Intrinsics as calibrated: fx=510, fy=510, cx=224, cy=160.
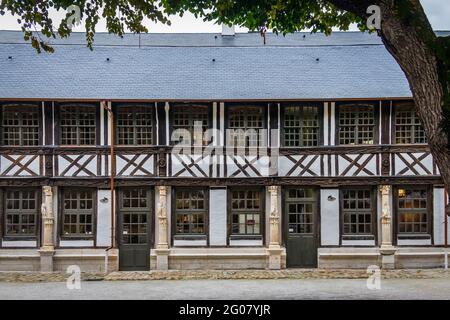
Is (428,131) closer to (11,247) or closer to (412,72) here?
(412,72)

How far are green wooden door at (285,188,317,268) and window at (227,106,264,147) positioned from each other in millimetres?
2192

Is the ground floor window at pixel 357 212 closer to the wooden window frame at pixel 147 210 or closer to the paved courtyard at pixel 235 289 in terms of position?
the paved courtyard at pixel 235 289

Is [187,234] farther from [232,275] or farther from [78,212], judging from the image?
[78,212]

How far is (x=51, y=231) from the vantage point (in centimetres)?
1712

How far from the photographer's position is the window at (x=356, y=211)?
1758cm

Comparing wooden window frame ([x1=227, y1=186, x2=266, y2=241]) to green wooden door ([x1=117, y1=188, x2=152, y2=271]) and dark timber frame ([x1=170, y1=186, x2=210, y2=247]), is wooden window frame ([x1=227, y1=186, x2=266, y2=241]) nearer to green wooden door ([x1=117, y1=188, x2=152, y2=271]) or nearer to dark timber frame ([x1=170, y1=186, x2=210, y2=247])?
dark timber frame ([x1=170, y1=186, x2=210, y2=247])

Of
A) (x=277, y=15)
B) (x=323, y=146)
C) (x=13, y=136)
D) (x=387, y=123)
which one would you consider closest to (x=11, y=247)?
(x=13, y=136)

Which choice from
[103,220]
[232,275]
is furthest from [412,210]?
[103,220]

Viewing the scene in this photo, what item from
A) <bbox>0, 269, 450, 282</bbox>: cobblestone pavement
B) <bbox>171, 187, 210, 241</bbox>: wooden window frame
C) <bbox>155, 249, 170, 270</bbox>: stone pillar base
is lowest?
<bbox>0, 269, 450, 282</bbox>: cobblestone pavement

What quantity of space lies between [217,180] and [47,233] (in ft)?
19.6

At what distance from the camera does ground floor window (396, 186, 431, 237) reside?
57.5 ft

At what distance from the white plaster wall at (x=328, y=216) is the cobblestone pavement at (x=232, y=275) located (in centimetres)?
118

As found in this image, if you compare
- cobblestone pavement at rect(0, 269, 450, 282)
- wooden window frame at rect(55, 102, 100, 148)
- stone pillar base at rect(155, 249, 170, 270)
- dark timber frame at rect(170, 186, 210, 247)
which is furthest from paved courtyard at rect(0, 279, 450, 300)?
wooden window frame at rect(55, 102, 100, 148)

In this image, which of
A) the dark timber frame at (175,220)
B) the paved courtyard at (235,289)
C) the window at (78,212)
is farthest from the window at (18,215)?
the dark timber frame at (175,220)
